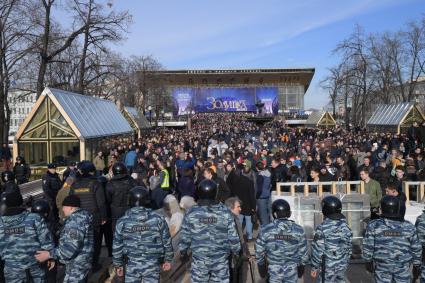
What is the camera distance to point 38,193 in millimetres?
13742

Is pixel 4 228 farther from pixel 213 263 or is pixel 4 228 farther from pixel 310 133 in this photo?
pixel 310 133

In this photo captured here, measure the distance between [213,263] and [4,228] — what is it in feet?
Result: 8.24

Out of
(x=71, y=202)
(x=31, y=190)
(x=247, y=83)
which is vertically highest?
(x=247, y=83)

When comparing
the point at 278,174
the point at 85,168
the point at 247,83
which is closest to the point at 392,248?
the point at 85,168

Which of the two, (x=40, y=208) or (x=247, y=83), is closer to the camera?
(x=40, y=208)

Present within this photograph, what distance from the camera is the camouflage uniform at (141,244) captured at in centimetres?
523

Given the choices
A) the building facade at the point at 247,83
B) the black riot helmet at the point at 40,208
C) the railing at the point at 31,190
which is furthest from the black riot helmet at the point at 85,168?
the building facade at the point at 247,83

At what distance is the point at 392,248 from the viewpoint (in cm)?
529

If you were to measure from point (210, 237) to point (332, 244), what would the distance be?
4.83 ft

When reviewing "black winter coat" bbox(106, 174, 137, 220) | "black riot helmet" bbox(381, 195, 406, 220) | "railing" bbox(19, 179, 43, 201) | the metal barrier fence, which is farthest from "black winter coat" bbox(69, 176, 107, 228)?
"railing" bbox(19, 179, 43, 201)

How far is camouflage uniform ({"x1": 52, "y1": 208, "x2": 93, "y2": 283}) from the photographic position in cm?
538

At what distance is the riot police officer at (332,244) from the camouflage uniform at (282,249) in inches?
9.8

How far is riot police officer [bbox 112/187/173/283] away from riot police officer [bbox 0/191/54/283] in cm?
95

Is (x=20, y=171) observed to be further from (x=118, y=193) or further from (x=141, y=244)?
(x=141, y=244)
